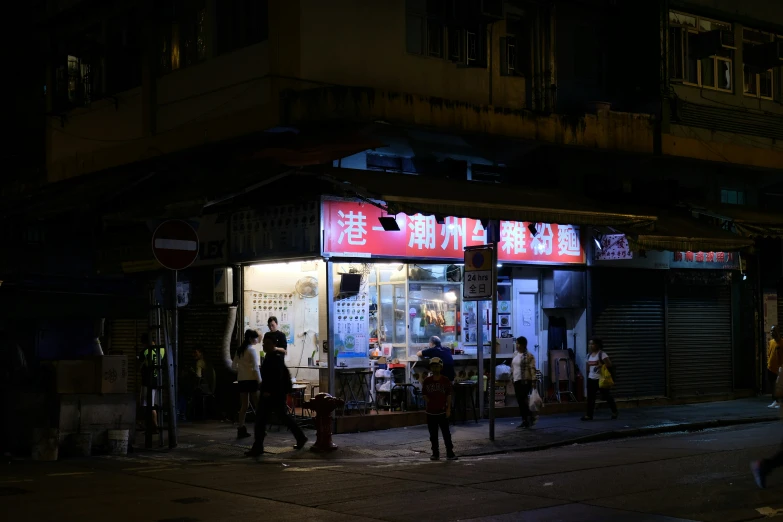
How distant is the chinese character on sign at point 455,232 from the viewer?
18.1 metres

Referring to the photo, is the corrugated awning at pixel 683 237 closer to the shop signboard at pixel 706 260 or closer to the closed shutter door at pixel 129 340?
the shop signboard at pixel 706 260

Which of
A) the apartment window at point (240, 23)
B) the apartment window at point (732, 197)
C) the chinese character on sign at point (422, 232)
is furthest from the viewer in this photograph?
the apartment window at point (732, 197)

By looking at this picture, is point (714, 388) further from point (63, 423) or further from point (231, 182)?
point (63, 423)

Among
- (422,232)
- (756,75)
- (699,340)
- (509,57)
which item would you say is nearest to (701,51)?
(756,75)

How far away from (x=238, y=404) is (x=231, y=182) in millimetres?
5005

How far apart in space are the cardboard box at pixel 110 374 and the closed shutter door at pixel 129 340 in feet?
24.9

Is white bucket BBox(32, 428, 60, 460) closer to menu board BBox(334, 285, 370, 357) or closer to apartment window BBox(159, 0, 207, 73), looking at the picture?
menu board BBox(334, 285, 370, 357)

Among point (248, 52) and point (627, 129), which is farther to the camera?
point (627, 129)

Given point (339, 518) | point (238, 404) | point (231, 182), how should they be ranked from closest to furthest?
point (339, 518)
point (231, 182)
point (238, 404)

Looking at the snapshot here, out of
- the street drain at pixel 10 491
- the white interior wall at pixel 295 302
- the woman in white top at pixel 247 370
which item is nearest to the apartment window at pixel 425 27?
the white interior wall at pixel 295 302

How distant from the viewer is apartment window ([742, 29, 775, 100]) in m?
23.2

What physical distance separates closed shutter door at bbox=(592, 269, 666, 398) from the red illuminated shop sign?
1312 millimetres

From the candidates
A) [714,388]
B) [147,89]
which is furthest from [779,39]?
[147,89]

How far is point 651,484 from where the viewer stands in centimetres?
1082
